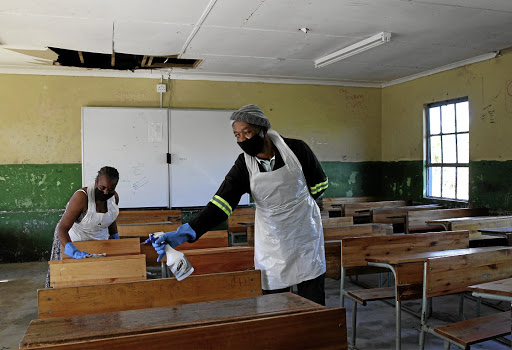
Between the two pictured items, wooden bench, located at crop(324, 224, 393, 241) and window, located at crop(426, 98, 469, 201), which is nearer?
wooden bench, located at crop(324, 224, 393, 241)

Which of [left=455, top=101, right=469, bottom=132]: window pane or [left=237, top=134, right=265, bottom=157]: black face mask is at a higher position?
[left=455, top=101, right=469, bottom=132]: window pane

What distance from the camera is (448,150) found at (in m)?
6.17

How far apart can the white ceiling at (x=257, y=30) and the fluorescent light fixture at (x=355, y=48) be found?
0.08 meters

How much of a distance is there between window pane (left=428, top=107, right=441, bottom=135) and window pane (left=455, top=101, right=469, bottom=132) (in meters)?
0.33

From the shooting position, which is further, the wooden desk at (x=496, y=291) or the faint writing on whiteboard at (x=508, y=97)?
the faint writing on whiteboard at (x=508, y=97)

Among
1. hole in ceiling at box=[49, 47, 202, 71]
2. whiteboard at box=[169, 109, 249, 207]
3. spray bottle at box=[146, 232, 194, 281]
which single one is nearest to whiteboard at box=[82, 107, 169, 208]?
whiteboard at box=[169, 109, 249, 207]

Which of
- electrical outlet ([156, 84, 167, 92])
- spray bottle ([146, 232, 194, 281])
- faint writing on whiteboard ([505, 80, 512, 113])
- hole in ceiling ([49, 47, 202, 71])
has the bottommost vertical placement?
spray bottle ([146, 232, 194, 281])

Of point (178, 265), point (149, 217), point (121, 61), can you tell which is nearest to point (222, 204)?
point (178, 265)

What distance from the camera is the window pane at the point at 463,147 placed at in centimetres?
583

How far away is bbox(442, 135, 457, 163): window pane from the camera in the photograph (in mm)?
6078

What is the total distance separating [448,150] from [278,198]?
15.6 feet

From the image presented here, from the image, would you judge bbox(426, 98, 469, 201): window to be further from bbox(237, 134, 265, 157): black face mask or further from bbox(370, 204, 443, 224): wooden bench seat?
bbox(237, 134, 265, 157): black face mask

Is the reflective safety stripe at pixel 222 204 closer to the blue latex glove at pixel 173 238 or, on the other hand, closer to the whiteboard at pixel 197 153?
the blue latex glove at pixel 173 238

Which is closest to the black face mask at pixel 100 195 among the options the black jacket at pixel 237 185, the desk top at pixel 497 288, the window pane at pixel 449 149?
the black jacket at pixel 237 185
